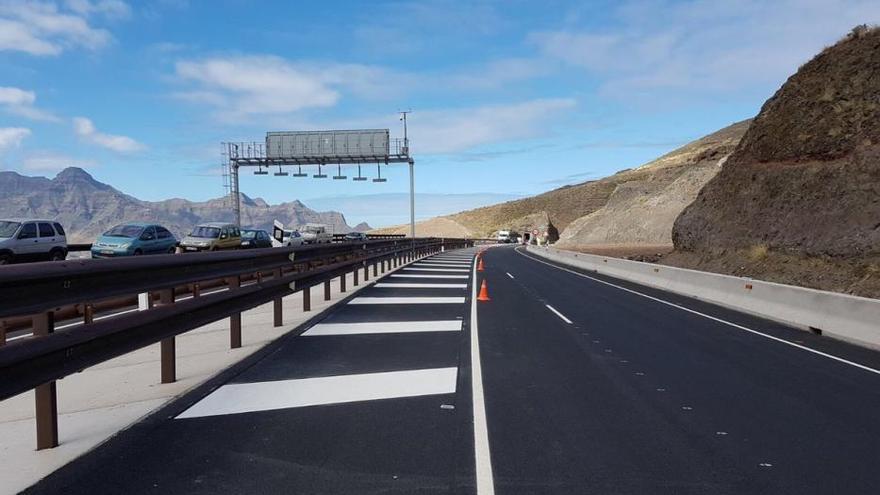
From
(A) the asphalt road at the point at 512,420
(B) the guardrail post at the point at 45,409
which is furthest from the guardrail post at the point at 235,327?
(B) the guardrail post at the point at 45,409

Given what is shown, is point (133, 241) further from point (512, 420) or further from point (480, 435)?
point (480, 435)

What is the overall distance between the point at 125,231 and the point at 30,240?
13.1ft

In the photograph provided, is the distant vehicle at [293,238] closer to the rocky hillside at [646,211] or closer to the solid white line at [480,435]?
the rocky hillside at [646,211]

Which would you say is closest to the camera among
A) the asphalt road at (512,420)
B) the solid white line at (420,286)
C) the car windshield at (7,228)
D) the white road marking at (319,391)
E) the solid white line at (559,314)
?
the asphalt road at (512,420)

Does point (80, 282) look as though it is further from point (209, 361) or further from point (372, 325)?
point (372, 325)

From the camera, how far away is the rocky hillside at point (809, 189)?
2195 centimetres

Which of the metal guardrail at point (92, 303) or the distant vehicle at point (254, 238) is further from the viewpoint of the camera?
the distant vehicle at point (254, 238)

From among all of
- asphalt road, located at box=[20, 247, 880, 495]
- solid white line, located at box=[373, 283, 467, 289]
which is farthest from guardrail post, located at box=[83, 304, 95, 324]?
solid white line, located at box=[373, 283, 467, 289]

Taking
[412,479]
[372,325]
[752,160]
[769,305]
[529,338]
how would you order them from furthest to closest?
[752,160] → [769,305] → [372,325] → [529,338] → [412,479]

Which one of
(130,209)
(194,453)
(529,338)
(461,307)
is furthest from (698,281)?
(130,209)

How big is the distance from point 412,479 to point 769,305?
12.2 metres

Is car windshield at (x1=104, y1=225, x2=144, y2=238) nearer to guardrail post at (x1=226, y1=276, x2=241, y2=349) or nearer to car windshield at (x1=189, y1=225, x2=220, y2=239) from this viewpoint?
car windshield at (x1=189, y1=225, x2=220, y2=239)

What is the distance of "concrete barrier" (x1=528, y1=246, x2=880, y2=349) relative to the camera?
36.7 feet

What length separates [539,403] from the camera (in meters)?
6.83
